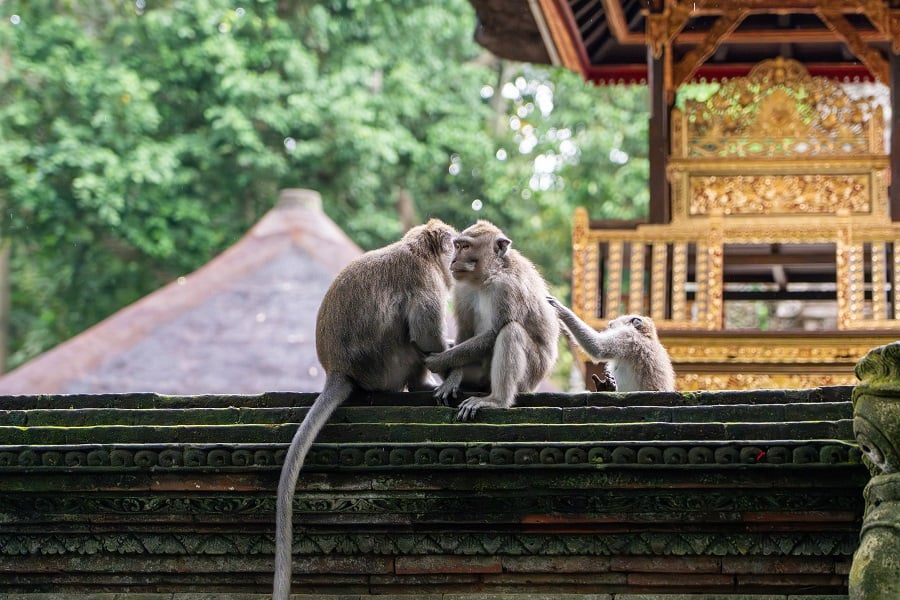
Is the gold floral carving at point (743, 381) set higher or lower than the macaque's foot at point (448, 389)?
lower

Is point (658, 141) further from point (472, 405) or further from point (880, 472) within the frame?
point (880, 472)

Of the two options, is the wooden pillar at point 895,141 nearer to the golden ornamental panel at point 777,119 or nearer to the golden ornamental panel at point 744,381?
the golden ornamental panel at point 777,119

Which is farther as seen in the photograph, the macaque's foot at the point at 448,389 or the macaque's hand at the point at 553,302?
the macaque's hand at the point at 553,302

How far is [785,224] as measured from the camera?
42.9 feet

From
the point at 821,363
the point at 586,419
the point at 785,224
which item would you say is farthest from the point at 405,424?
the point at 785,224

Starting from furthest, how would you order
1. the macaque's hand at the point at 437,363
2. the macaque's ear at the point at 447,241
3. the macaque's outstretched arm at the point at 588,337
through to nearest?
the macaque's outstretched arm at the point at 588,337 → the macaque's ear at the point at 447,241 → the macaque's hand at the point at 437,363

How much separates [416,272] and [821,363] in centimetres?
503

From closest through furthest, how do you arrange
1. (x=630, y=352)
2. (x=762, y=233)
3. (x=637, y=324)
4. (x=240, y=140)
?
(x=630, y=352) → (x=637, y=324) → (x=762, y=233) → (x=240, y=140)

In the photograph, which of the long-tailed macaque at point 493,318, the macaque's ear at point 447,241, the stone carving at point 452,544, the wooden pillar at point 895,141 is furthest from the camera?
the wooden pillar at point 895,141

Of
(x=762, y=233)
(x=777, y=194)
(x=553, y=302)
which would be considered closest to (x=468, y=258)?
(x=553, y=302)

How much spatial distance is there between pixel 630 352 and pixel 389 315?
1.49 m

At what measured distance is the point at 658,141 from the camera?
44.4 ft

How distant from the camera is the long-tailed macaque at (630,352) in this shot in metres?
8.64

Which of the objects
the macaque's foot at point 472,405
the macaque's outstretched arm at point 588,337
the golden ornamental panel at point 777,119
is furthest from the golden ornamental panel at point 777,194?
the macaque's foot at point 472,405
